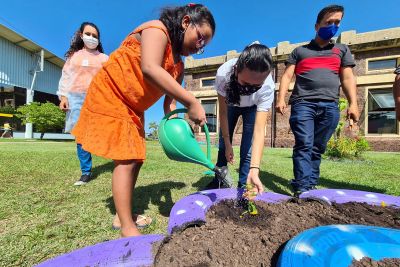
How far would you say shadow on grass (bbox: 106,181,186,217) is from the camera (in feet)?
6.58

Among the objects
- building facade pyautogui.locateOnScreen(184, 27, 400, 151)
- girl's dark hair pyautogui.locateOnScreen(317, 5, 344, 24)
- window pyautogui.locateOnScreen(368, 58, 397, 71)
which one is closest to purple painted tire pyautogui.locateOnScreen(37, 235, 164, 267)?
girl's dark hair pyautogui.locateOnScreen(317, 5, 344, 24)

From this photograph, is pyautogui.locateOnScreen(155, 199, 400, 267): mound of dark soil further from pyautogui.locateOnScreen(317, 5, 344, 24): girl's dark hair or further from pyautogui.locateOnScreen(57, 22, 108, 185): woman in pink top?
pyautogui.locateOnScreen(57, 22, 108, 185): woman in pink top

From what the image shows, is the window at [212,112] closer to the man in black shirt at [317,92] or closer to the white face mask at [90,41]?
the white face mask at [90,41]

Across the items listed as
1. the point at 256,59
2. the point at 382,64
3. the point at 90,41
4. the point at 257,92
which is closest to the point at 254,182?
the point at 256,59

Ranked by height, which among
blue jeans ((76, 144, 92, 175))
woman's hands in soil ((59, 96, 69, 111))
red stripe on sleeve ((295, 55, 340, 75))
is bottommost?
blue jeans ((76, 144, 92, 175))

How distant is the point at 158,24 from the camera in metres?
1.38

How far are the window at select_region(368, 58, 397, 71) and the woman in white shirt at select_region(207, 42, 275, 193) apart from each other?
36.0 ft

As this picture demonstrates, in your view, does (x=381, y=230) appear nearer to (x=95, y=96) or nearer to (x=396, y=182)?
(x=95, y=96)

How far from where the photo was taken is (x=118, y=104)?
58.6 inches

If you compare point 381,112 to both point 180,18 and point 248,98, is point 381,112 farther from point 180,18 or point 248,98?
point 180,18

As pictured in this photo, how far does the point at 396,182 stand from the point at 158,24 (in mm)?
3298

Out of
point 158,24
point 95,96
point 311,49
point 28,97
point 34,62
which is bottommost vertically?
point 95,96

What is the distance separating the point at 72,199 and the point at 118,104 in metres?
1.17

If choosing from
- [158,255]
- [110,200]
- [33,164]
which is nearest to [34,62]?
[33,164]
